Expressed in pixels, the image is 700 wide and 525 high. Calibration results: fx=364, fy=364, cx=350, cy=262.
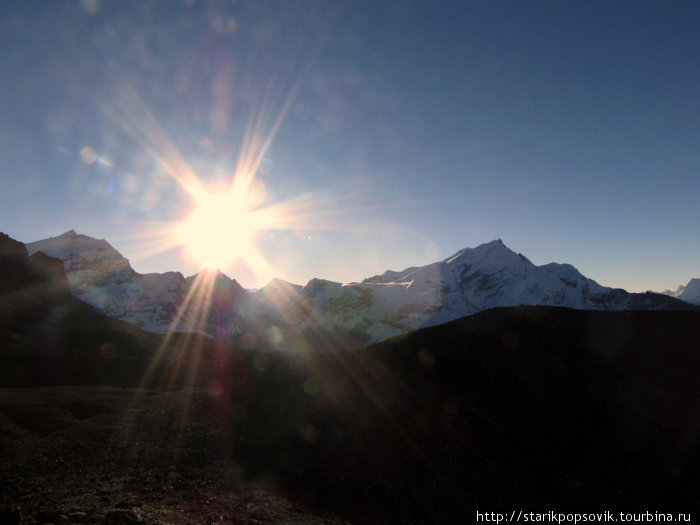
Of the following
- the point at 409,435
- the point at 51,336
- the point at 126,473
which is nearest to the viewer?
the point at 126,473

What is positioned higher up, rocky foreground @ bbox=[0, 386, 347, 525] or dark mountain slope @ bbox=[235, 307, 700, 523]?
dark mountain slope @ bbox=[235, 307, 700, 523]

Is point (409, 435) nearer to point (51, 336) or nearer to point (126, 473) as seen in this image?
point (126, 473)

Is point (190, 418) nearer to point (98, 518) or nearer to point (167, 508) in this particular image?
point (167, 508)

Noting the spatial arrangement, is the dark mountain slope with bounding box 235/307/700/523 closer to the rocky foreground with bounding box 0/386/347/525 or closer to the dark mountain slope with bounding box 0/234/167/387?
the rocky foreground with bounding box 0/386/347/525

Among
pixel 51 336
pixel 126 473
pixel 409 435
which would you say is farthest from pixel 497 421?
pixel 51 336

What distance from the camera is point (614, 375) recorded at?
63.9ft

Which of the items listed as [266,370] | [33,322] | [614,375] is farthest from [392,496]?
[33,322]

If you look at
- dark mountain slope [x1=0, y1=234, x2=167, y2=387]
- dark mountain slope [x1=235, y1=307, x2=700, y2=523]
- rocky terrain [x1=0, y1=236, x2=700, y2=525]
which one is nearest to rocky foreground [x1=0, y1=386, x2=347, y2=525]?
rocky terrain [x1=0, y1=236, x2=700, y2=525]

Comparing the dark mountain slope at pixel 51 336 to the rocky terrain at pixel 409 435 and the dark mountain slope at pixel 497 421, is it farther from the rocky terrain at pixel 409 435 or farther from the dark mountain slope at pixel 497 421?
the dark mountain slope at pixel 497 421

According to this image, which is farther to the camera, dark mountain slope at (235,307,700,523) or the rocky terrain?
dark mountain slope at (235,307,700,523)

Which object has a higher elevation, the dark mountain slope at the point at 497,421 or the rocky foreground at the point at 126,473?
the dark mountain slope at the point at 497,421

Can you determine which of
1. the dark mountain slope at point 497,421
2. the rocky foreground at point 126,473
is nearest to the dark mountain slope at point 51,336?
the rocky foreground at point 126,473

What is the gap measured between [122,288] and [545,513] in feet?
724

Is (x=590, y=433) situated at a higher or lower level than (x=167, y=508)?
higher
